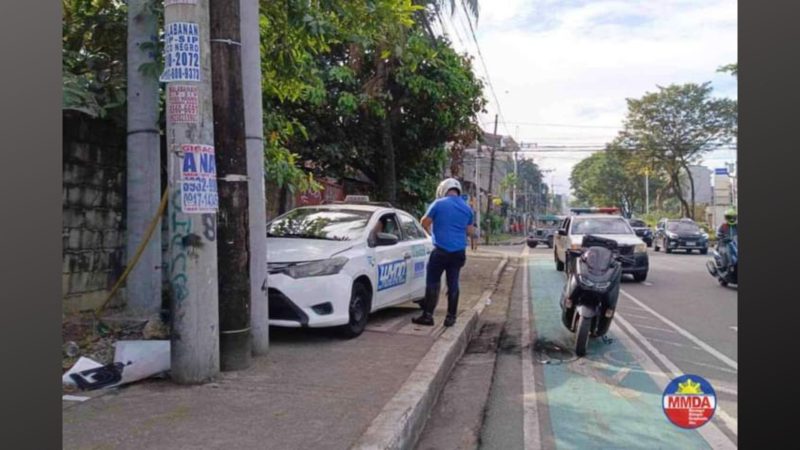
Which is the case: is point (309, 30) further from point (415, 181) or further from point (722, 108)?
point (415, 181)

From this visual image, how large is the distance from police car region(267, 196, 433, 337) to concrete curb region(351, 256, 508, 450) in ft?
2.96

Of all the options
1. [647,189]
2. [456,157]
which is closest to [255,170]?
[647,189]

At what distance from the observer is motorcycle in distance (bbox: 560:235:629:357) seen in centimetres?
622

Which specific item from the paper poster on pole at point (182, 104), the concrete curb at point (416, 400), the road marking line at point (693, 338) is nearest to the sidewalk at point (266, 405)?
the concrete curb at point (416, 400)

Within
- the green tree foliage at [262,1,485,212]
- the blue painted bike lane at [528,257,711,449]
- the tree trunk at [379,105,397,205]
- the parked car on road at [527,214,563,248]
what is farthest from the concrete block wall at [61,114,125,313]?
the parked car on road at [527,214,563,248]

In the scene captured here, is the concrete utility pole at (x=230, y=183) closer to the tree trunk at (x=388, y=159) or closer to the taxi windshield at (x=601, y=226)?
the tree trunk at (x=388, y=159)

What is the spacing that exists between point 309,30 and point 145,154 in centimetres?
199

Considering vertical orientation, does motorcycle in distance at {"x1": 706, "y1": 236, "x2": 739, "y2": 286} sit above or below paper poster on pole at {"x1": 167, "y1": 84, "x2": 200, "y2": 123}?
below

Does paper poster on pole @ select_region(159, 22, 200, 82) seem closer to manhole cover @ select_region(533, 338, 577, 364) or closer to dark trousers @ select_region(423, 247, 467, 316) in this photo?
dark trousers @ select_region(423, 247, 467, 316)

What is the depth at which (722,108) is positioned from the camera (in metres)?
3.31

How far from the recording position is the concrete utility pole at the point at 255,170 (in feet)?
17.4

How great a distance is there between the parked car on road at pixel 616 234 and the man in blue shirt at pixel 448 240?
4938 millimetres

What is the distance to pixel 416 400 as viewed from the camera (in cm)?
427

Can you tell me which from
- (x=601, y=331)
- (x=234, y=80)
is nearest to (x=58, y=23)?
(x=234, y=80)
